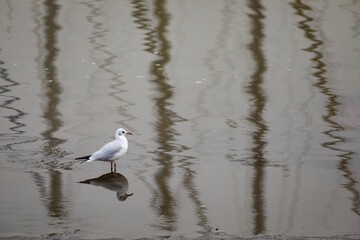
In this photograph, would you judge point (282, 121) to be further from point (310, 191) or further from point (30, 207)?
point (30, 207)

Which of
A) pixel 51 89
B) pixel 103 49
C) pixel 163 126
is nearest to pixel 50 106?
pixel 51 89

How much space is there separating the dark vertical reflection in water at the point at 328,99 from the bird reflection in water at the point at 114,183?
6.97 feet

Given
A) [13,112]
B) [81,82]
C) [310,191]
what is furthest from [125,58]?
[310,191]

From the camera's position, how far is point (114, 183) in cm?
720

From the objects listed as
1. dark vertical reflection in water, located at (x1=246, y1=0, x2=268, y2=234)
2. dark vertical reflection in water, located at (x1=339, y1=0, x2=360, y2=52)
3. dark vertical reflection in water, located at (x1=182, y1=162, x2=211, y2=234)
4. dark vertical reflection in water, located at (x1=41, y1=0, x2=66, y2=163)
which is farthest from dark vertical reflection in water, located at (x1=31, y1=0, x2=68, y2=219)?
dark vertical reflection in water, located at (x1=339, y1=0, x2=360, y2=52)

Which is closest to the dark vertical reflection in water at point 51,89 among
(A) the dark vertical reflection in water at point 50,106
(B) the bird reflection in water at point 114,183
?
(A) the dark vertical reflection in water at point 50,106

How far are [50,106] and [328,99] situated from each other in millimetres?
3670

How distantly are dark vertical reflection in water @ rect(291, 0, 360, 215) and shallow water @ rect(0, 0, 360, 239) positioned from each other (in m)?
0.02

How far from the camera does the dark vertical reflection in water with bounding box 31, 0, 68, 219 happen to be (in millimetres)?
6781

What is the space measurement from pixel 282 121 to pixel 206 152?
1446 mm

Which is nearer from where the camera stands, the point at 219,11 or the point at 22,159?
the point at 22,159

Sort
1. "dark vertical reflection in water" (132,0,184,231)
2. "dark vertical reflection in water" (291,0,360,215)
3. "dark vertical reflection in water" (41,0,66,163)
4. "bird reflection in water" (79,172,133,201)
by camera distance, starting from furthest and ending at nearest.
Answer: "dark vertical reflection in water" (41,0,66,163) → "dark vertical reflection in water" (291,0,360,215) → "bird reflection in water" (79,172,133,201) → "dark vertical reflection in water" (132,0,184,231)

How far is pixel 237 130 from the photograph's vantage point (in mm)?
8758

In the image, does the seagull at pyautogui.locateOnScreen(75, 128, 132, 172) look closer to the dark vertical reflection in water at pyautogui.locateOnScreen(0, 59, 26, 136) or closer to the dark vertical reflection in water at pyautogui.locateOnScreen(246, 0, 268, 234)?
the dark vertical reflection in water at pyautogui.locateOnScreen(0, 59, 26, 136)
